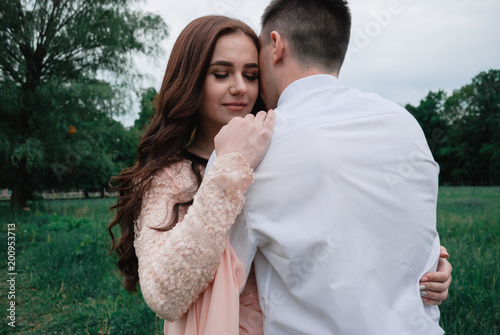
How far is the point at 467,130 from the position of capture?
1448 inches

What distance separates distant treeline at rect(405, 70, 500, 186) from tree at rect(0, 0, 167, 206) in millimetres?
22460

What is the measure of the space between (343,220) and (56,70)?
1502 centimetres

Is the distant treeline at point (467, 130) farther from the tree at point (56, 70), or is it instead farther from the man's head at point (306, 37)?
the man's head at point (306, 37)

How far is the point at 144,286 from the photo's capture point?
1.32m

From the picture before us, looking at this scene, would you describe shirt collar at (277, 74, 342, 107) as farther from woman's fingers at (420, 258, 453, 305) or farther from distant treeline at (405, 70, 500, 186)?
distant treeline at (405, 70, 500, 186)

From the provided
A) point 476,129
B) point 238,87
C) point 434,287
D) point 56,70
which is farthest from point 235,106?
point 476,129

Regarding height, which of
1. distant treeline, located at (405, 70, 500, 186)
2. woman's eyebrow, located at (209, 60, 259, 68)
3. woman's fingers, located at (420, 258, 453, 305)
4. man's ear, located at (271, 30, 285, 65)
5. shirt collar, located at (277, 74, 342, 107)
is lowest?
distant treeline, located at (405, 70, 500, 186)

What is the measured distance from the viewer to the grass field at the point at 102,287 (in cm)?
325

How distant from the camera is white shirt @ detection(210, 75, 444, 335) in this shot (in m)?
1.21

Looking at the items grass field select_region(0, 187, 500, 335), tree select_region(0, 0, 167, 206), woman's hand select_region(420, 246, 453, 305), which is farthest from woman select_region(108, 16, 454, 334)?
tree select_region(0, 0, 167, 206)

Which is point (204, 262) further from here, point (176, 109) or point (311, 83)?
point (176, 109)

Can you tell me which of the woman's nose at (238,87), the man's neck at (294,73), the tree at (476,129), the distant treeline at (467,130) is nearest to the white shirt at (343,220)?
the man's neck at (294,73)

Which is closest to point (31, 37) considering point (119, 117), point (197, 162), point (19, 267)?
point (119, 117)

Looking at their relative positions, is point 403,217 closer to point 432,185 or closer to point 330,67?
point 432,185
